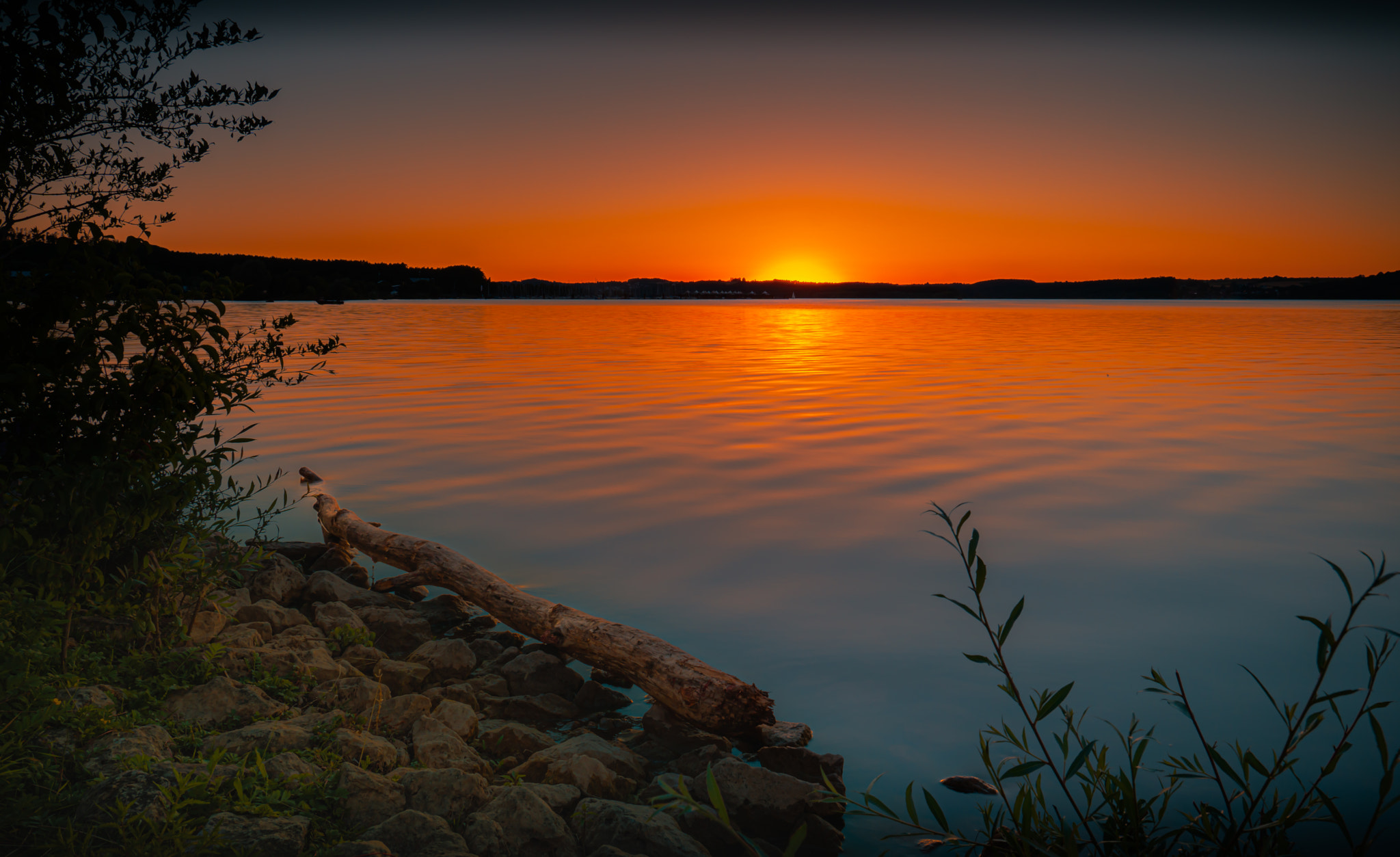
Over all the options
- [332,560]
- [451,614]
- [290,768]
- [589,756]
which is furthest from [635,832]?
[332,560]

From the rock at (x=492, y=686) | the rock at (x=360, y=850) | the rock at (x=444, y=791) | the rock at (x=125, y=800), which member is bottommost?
the rock at (x=492, y=686)

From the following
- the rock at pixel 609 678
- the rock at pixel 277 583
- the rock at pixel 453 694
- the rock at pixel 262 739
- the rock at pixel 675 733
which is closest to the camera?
the rock at pixel 262 739

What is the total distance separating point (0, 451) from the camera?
209 inches

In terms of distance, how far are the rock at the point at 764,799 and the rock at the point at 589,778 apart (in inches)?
18.6

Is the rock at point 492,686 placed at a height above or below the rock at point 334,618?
below

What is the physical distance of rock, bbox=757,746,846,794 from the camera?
559cm

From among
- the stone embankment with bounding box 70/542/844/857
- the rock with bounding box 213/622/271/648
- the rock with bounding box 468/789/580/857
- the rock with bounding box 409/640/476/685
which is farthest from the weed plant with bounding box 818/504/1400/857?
the rock with bounding box 213/622/271/648

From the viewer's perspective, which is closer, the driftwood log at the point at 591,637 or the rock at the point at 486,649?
the driftwood log at the point at 591,637

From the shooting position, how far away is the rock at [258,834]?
12.9ft

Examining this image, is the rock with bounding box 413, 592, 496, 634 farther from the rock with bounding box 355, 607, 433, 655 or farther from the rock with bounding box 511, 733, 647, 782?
the rock with bounding box 511, 733, 647, 782

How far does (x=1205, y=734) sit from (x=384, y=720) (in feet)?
21.0

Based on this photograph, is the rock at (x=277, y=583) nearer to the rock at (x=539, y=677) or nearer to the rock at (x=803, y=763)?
the rock at (x=539, y=677)

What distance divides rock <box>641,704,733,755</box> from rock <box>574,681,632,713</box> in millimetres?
435

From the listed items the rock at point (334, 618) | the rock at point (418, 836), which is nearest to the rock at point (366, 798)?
the rock at point (418, 836)
